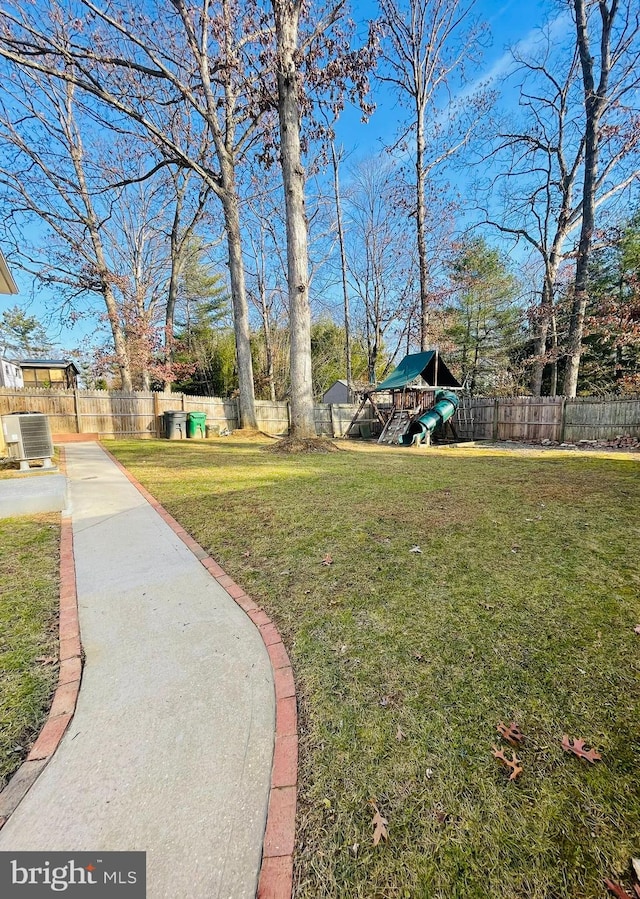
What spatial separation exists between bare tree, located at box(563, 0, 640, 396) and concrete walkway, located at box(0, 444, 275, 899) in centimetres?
1414

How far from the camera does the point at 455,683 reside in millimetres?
1662

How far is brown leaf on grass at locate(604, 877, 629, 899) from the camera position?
941 mm

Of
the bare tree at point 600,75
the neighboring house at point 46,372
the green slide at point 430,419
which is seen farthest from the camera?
the neighboring house at point 46,372

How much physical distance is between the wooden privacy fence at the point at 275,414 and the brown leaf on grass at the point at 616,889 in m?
13.7

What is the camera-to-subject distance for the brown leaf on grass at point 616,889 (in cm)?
→ 94

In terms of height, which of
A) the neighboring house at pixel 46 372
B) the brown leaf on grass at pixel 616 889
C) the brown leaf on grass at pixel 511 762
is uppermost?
the neighboring house at pixel 46 372

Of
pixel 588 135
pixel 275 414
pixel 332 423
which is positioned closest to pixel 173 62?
pixel 275 414

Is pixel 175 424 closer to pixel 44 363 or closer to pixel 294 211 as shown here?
pixel 294 211

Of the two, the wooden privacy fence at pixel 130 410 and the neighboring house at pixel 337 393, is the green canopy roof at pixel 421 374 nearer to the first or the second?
the wooden privacy fence at pixel 130 410

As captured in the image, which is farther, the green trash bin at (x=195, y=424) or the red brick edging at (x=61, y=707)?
the green trash bin at (x=195, y=424)

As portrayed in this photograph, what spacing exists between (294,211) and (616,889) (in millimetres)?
10230

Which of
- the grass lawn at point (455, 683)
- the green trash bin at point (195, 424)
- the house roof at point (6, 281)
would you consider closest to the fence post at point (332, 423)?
the green trash bin at point (195, 424)

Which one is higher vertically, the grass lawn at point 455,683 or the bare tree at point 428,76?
the bare tree at point 428,76

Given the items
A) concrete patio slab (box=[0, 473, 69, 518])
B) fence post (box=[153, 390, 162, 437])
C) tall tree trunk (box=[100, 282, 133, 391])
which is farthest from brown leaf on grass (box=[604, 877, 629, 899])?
tall tree trunk (box=[100, 282, 133, 391])
